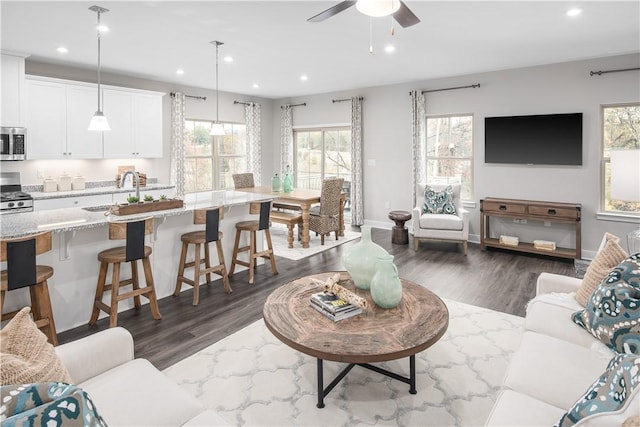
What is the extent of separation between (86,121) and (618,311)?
6305 millimetres

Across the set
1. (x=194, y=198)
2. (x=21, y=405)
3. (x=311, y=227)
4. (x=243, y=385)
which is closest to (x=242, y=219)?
(x=194, y=198)

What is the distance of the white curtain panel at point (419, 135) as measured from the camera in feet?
21.6

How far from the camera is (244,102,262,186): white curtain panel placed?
8.25 metres

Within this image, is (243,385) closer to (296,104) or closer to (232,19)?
(232,19)

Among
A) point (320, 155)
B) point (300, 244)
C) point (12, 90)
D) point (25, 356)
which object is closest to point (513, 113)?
point (300, 244)

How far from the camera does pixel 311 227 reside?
6055 millimetres

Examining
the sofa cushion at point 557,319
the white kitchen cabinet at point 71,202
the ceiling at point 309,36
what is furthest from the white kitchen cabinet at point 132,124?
the sofa cushion at point 557,319

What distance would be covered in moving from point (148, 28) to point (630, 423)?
4.49 metres

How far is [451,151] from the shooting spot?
6.54 m

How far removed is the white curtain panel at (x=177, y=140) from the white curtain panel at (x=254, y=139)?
160 centimetres

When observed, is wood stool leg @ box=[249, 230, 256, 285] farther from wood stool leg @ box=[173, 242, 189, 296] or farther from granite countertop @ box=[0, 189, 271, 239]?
wood stool leg @ box=[173, 242, 189, 296]

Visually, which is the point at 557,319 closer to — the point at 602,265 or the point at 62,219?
the point at 602,265

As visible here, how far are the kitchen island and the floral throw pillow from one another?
3536mm

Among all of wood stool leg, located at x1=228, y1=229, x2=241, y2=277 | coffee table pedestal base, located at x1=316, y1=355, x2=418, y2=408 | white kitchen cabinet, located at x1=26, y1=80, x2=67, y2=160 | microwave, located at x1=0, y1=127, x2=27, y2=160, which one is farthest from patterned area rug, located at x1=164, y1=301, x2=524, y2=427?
white kitchen cabinet, located at x1=26, y1=80, x2=67, y2=160
